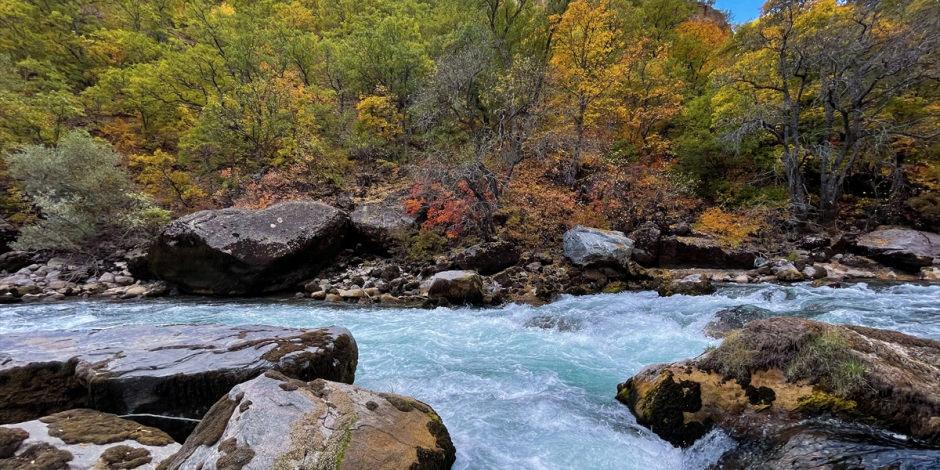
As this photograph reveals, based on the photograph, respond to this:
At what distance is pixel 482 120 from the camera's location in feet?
56.6

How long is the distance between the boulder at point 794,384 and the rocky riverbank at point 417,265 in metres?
6.58

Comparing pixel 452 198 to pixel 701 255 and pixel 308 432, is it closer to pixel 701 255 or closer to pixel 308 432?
pixel 701 255

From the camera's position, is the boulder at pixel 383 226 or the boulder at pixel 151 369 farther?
the boulder at pixel 383 226

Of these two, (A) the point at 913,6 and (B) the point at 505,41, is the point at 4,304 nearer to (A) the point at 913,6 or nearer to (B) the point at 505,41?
(B) the point at 505,41

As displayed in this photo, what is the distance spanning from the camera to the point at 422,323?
9.18 metres

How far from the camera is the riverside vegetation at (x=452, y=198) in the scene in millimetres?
3621

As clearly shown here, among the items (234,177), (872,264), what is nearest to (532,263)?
(872,264)

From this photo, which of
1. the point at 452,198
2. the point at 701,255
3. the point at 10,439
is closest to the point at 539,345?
the point at 10,439

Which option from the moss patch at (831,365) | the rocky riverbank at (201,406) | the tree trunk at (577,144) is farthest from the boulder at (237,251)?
the moss patch at (831,365)

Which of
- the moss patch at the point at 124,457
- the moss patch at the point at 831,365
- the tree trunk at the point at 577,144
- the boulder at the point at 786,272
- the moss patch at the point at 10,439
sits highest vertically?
the tree trunk at the point at 577,144

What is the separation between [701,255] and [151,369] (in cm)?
1482

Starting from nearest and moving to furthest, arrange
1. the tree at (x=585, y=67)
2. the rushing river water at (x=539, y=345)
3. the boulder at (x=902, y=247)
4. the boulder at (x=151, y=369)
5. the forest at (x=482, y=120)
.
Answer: the boulder at (x=151, y=369)
the rushing river water at (x=539, y=345)
the boulder at (x=902, y=247)
the forest at (x=482, y=120)
the tree at (x=585, y=67)

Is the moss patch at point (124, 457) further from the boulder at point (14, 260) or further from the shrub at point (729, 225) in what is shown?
the boulder at point (14, 260)

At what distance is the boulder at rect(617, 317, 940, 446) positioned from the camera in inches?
136
